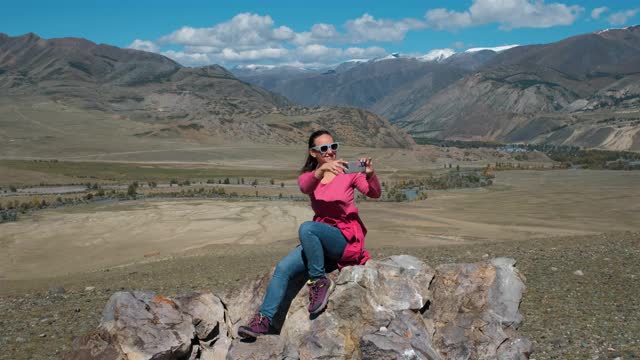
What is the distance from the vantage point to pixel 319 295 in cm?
831

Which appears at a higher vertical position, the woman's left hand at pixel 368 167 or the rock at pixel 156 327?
the woman's left hand at pixel 368 167

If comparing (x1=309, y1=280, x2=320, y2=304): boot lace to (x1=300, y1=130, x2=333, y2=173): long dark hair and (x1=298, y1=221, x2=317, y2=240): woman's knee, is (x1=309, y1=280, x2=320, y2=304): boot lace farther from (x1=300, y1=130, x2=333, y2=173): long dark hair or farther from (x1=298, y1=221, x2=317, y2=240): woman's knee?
(x1=300, y1=130, x2=333, y2=173): long dark hair

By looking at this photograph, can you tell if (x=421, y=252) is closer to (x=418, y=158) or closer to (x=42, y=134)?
(x=418, y=158)

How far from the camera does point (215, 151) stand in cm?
12975

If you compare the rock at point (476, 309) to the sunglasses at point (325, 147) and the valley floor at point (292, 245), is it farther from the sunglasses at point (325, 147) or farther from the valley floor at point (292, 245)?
the sunglasses at point (325, 147)

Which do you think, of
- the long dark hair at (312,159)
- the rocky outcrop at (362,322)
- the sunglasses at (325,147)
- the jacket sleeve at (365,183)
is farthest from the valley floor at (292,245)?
the sunglasses at (325,147)

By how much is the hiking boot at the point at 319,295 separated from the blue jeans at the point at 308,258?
10 cm

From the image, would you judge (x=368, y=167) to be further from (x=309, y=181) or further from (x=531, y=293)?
(x=531, y=293)

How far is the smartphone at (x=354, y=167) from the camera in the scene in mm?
8641

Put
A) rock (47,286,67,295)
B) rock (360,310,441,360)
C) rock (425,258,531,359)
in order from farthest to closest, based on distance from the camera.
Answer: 1. rock (47,286,67,295)
2. rock (425,258,531,359)
3. rock (360,310,441,360)

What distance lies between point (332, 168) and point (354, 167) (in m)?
0.47

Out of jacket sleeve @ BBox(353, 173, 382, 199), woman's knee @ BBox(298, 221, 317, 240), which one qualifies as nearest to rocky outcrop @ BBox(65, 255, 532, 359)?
woman's knee @ BBox(298, 221, 317, 240)

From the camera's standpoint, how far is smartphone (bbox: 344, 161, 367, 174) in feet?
28.3

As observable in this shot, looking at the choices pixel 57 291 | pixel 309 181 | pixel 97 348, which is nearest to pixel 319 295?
pixel 309 181
